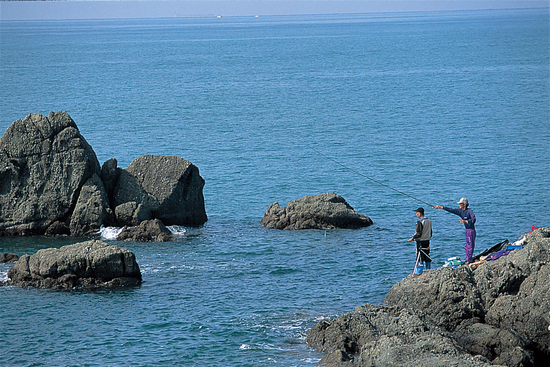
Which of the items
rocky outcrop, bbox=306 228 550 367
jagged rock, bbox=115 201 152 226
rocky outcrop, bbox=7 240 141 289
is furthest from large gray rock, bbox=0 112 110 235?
rocky outcrop, bbox=306 228 550 367

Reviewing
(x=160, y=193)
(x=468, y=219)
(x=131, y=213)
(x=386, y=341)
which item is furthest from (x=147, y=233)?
(x=386, y=341)

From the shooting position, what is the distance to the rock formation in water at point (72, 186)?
31.8 m

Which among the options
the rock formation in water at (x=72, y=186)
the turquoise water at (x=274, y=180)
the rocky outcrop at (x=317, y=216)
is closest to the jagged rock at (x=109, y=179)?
the rock formation in water at (x=72, y=186)

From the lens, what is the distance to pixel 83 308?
2206 cm

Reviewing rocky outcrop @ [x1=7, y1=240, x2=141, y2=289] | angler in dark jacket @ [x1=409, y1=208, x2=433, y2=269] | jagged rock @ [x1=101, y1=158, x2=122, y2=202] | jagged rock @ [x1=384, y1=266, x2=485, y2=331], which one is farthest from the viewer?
jagged rock @ [x1=101, y1=158, x2=122, y2=202]

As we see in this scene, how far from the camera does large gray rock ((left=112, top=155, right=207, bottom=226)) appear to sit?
3238 cm

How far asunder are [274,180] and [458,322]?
2668 centimetres

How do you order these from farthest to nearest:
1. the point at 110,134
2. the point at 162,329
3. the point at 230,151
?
1. the point at 110,134
2. the point at 230,151
3. the point at 162,329

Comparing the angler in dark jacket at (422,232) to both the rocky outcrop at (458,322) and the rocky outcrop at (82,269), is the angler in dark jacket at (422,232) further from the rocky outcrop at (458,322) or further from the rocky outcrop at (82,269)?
the rocky outcrop at (82,269)

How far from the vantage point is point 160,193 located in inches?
1302

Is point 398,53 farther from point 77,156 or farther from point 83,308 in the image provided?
point 83,308

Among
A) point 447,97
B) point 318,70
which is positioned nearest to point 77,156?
point 447,97

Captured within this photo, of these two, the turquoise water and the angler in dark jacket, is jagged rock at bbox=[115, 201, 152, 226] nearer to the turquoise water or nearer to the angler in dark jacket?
the turquoise water

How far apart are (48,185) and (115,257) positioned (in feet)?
33.2
